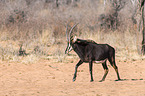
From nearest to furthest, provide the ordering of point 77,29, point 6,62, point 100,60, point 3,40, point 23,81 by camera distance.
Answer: point 100,60
point 23,81
point 6,62
point 3,40
point 77,29

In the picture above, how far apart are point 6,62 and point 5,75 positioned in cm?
222

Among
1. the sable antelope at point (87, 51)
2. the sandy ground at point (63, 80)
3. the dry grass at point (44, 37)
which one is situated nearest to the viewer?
the sandy ground at point (63, 80)

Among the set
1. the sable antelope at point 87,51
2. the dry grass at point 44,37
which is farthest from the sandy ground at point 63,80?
the dry grass at point 44,37

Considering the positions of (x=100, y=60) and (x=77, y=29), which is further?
(x=77, y=29)

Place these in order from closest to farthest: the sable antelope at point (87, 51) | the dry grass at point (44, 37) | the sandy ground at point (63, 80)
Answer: the sandy ground at point (63, 80)
the sable antelope at point (87, 51)
the dry grass at point (44, 37)

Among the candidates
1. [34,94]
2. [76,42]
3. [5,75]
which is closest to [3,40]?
[5,75]

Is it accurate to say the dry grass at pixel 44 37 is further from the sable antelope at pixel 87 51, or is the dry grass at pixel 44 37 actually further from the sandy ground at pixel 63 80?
the sable antelope at pixel 87 51

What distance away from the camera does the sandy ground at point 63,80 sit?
6.48 meters

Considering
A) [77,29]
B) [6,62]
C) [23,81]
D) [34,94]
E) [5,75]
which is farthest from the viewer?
[77,29]

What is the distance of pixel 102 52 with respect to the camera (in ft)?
26.0

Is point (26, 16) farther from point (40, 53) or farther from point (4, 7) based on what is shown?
point (40, 53)

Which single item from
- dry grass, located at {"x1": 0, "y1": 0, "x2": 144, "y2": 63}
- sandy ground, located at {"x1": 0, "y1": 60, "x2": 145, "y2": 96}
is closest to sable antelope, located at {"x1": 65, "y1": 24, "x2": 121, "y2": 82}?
sandy ground, located at {"x1": 0, "y1": 60, "x2": 145, "y2": 96}

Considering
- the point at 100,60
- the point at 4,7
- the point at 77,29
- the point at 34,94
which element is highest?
the point at 4,7

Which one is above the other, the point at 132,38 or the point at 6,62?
the point at 132,38
